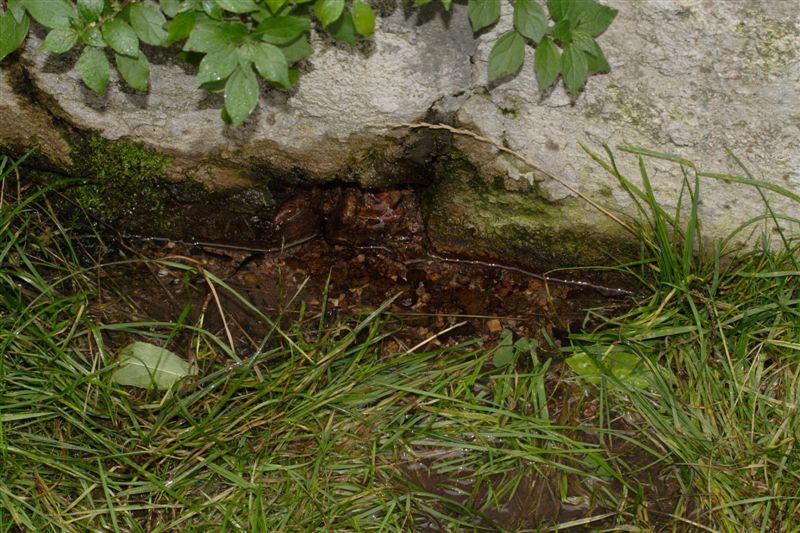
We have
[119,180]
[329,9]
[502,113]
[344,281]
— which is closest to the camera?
[329,9]

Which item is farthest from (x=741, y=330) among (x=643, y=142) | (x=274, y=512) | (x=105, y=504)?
(x=105, y=504)

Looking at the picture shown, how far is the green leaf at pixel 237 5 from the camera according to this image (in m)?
1.67

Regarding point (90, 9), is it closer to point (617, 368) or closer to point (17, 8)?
point (17, 8)

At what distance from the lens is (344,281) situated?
2.54 meters

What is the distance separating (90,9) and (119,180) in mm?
717

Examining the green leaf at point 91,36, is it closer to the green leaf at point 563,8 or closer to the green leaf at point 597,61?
the green leaf at point 563,8

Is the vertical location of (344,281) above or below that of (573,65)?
below

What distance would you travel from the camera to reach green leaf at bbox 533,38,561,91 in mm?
1959

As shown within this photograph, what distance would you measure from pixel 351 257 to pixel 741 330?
116cm

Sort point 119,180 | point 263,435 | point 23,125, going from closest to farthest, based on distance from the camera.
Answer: point 263,435, point 23,125, point 119,180

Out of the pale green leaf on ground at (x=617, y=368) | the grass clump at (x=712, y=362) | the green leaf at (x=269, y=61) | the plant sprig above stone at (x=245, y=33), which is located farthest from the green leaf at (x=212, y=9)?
the pale green leaf on ground at (x=617, y=368)

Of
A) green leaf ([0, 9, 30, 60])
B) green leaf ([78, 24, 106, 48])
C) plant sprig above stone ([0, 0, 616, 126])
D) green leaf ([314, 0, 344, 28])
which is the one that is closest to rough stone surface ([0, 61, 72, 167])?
plant sprig above stone ([0, 0, 616, 126])

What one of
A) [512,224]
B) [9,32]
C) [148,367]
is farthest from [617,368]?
[9,32]

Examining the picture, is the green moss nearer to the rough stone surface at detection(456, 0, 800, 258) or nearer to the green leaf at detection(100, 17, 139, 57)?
the green leaf at detection(100, 17, 139, 57)
